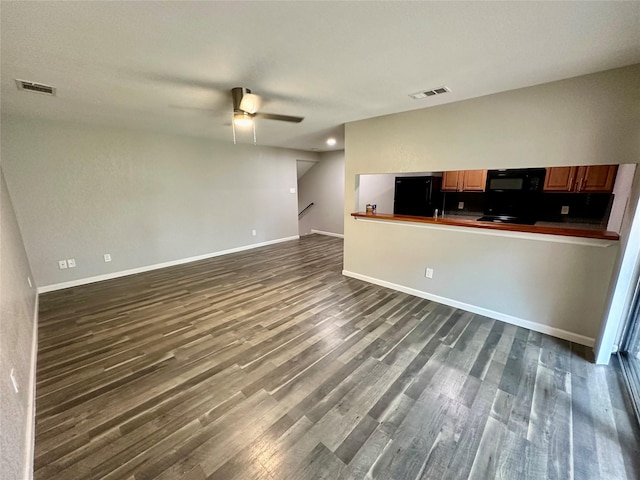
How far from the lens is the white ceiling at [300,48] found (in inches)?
54.0

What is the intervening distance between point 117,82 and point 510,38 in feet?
10.2

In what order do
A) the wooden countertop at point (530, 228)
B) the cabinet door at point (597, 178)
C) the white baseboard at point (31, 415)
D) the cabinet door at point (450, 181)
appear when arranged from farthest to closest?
the cabinet door at point (450, 181) → the cabinet door at point (597, 178) → the wooden countertop at point (530, 228) → the white baseboard at point (31, 415)

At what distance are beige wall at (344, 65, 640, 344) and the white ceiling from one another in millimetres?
205

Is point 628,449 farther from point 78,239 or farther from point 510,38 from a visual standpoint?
point 78,239

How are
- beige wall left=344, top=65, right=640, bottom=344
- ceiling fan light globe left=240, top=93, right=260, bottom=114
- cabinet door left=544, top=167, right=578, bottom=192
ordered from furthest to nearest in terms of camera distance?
cabinet door left=544, top=167, right=578, bottom=192 → ceiling fan light globe left=240, top=93, right=260, bottom=114 → beige wall left=344, top=65, right=640, bottom=344

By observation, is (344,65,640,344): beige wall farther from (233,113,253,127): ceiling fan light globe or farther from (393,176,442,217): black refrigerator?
(233,113,253,127): ceiling fan light globe

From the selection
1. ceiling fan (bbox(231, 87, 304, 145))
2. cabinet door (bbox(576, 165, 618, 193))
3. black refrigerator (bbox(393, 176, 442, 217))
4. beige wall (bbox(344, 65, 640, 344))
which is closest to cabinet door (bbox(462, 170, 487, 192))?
black refrigerator (bbox(393, 176, 442, 217))

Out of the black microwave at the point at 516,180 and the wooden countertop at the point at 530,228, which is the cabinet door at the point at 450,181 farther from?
the wooden countertop at the point at 530,228

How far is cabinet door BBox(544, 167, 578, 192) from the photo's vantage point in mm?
3717

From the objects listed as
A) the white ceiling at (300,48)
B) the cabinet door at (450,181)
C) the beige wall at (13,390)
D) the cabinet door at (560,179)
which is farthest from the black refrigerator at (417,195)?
the beige wall at (13,390)

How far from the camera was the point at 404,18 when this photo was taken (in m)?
1.44

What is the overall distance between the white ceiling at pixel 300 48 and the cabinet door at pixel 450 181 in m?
2.29

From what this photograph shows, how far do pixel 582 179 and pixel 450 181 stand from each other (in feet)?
5.83

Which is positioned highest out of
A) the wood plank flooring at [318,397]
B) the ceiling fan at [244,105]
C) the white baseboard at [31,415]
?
the ceiling fan at [244,105]
